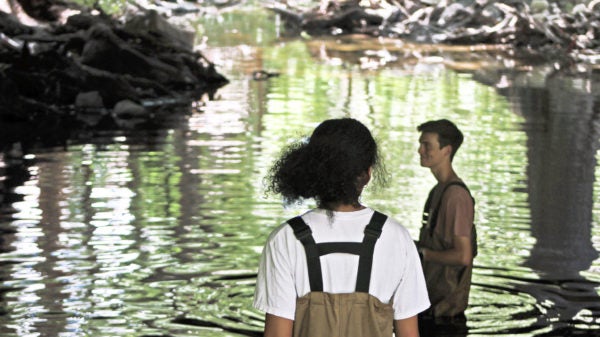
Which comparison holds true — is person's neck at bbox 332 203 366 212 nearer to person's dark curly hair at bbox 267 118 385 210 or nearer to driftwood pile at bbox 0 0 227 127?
person's dark curly hair at bbox 267 118 385 210

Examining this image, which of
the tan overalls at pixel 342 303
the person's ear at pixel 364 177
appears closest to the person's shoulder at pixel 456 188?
the tan overalls at pixel 342 303

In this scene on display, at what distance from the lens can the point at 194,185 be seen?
1352cm

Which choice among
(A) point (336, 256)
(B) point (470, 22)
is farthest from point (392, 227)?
(B) point (470, 22)

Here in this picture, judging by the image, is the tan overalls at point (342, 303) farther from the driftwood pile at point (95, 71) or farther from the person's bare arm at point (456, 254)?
the driftwood pile at point (95, 71)

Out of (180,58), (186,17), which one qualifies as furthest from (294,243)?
(186,17)

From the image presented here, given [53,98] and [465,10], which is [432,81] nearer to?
[53,98]

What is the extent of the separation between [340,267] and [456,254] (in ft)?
10.8

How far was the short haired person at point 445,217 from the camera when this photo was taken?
7.56 metres

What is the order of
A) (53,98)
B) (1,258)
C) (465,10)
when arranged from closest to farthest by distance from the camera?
(1,258), (53,98), (465,10)

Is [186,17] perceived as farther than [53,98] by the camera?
Yes

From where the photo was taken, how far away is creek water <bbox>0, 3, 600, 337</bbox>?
8.62m

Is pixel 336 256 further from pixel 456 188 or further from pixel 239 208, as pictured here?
pixel 239 208

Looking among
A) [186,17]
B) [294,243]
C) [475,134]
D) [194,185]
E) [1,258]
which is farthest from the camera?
[186,17]

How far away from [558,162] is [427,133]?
26.7ft
